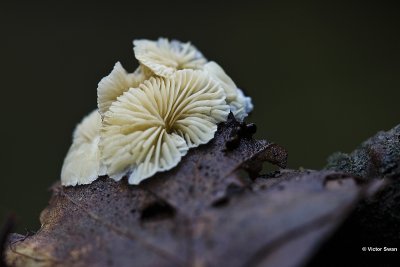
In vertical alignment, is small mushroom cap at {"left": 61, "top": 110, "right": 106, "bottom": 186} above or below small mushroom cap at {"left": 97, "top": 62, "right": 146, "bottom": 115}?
below

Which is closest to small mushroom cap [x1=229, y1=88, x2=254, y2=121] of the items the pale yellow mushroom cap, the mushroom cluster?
the mushroom cluster

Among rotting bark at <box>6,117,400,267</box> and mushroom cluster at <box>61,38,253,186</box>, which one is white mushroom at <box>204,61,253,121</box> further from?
rotting bark at <box>6,117,400,267</box>

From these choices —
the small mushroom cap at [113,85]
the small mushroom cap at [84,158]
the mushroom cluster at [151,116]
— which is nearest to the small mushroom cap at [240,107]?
the mushroom cluster at [151,116]

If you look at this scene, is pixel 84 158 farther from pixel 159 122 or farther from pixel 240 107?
pixel 240 107

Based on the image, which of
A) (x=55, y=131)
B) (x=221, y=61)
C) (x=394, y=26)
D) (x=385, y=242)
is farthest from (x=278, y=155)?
(x=394, y=26)

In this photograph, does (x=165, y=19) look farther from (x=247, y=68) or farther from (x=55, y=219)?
(x=55, y=219)

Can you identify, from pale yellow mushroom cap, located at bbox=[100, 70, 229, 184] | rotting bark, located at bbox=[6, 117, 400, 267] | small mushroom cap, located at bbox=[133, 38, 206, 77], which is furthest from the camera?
small mushroom cap, located at bbox=[133, 38, 206, 77]

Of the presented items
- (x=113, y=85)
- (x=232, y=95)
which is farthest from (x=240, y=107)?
(x=113, y=85)
